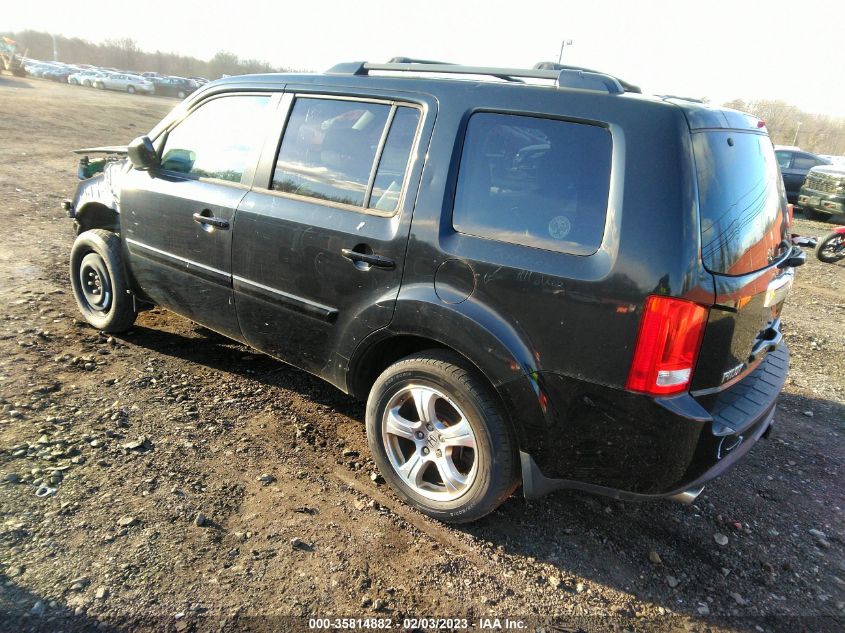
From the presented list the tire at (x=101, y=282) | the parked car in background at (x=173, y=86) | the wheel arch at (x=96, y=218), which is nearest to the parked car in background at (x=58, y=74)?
the parked car in background at (x=173, y=86)

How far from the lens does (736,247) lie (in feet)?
7.20

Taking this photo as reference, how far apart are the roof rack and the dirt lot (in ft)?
6.55

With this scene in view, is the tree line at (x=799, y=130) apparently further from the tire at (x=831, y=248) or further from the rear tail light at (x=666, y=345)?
the rear tail light at (x=666, y=345)

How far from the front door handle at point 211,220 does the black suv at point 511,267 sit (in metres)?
0.01

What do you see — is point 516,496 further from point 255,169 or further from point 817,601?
point 255,169

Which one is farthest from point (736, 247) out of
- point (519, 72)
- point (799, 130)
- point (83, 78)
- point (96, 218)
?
point (799, 130)

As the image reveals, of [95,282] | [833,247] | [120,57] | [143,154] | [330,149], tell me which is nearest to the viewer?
[330,149]

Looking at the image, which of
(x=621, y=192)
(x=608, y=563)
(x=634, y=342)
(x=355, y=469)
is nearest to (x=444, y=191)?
(x=621, y=192)

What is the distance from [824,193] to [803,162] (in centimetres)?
341

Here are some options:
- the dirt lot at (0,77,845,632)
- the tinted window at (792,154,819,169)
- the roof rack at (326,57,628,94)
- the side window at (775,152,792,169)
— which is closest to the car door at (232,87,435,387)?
the roof rack at (326,57,628,94)

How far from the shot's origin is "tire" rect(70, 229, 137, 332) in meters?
4.14

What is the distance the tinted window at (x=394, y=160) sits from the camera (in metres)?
2.73

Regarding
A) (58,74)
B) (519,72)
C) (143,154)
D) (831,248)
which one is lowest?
(831,248)

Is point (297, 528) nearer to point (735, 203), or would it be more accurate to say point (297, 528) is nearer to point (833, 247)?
point (735, 203)
